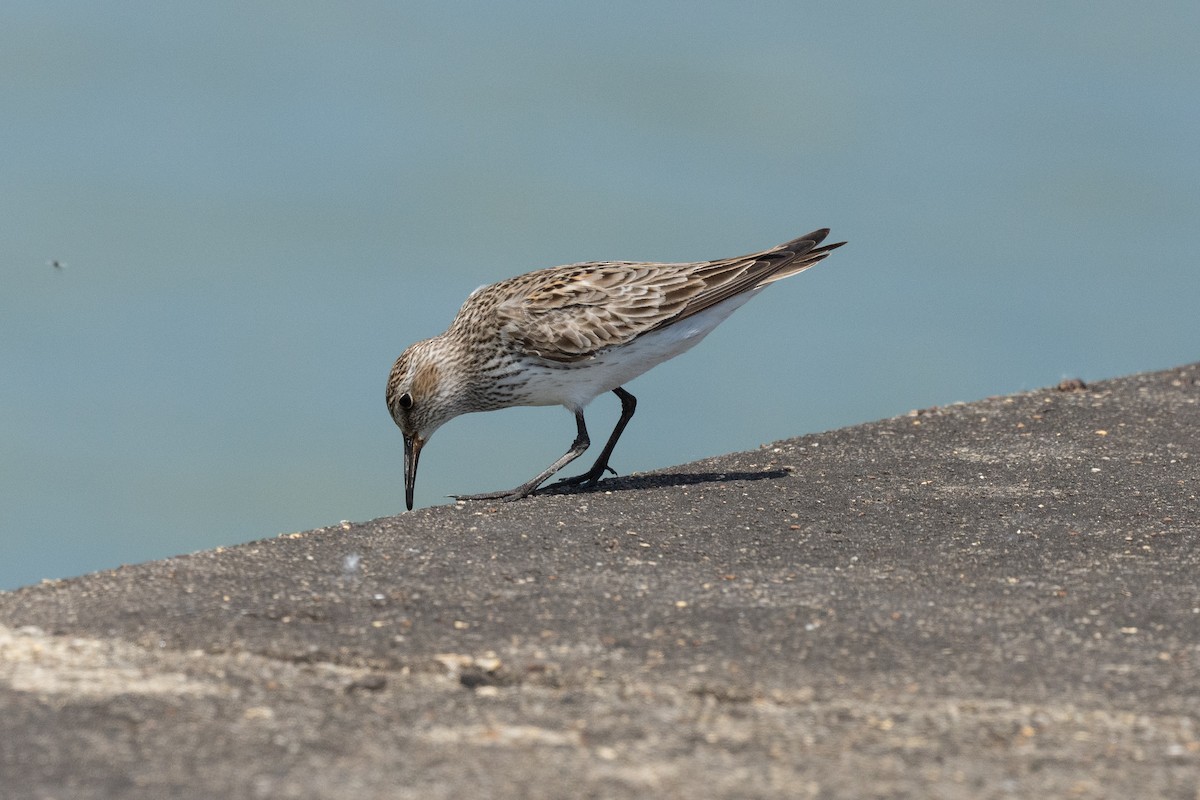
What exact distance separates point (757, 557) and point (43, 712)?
3627mm

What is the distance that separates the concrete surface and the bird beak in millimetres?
1709

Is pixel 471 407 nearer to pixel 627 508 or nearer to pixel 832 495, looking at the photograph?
pixel 627 508

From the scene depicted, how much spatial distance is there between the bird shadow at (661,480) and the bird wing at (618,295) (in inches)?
32.5

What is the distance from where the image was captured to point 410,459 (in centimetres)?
Answer: 1025

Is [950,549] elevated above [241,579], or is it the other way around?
[241,579]

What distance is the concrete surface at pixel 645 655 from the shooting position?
4.70 meters

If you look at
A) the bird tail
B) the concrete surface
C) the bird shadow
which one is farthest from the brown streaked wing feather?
the concrete surface

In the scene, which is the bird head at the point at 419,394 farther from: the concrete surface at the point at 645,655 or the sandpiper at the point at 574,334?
the concrete surface at the point at 645,655

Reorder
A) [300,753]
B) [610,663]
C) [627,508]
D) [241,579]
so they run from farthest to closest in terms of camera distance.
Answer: [627,508]
[241,579]
[610,663]
[300,753]

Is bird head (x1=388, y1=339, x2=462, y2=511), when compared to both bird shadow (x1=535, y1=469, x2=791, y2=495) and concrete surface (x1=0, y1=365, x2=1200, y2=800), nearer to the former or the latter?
bird shadow (x1=535, y1=469, x2=791, y2=495)

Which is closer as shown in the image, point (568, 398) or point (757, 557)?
point (757, 557)

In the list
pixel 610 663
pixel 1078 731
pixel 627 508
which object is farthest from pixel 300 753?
pixel 627 508

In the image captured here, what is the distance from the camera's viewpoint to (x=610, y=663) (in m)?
5.68

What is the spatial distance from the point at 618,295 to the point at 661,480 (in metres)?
1.22
